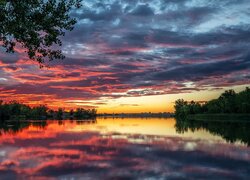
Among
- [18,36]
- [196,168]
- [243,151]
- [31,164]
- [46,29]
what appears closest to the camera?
[18,36]

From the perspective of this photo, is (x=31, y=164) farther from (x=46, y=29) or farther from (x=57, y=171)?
(x=46, y=29)

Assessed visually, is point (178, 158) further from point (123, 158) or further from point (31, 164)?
point (31, 164)

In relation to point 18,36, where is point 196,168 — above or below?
below

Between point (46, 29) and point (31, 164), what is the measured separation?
11480 mm

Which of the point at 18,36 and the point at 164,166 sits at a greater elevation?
the point at 18,36

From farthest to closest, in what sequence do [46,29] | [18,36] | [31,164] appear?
1. [31,164]
2. [46,29]
3. [18,36]

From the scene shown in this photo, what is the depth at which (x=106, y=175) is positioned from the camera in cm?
2286

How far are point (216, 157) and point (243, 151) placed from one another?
559cm

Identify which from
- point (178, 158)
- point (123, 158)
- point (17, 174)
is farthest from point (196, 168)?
point (17, 174)

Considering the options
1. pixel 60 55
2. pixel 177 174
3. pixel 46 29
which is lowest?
pixel 177 174

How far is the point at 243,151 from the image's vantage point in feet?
118

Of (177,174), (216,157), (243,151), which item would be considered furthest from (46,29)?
(243,151)

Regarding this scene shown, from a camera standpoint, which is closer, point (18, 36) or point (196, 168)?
point (18, 36)

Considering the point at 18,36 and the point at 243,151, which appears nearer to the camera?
the point at 18,36
